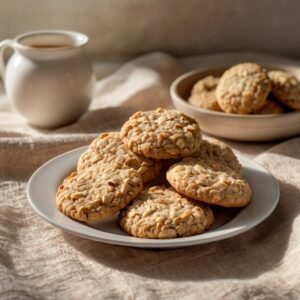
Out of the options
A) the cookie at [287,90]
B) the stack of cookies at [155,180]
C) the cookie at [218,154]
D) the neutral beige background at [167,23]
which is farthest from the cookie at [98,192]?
the neutral beige background at [167,23]

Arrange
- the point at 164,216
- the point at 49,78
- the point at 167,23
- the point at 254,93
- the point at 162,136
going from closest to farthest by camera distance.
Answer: the point at 164,216
the point at 162,136
the point at 254,93
the point at 49,78
the point at 167,23

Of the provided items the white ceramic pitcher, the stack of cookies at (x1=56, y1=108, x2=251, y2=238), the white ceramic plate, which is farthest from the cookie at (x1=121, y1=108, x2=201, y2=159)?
the white ceramic pitcher

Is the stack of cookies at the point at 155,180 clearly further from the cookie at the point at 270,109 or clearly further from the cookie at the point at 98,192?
the cookie at the point at 270,109

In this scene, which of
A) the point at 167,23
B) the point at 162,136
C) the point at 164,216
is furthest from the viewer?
the point at 167,23

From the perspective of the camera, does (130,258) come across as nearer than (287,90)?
Yes

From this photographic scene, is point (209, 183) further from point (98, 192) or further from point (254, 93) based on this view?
point (254, 93)

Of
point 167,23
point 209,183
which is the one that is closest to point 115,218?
point 209,183

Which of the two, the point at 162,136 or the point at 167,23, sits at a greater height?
the point at 162,136

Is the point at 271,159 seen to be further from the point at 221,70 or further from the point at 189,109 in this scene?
the point at 221,70
